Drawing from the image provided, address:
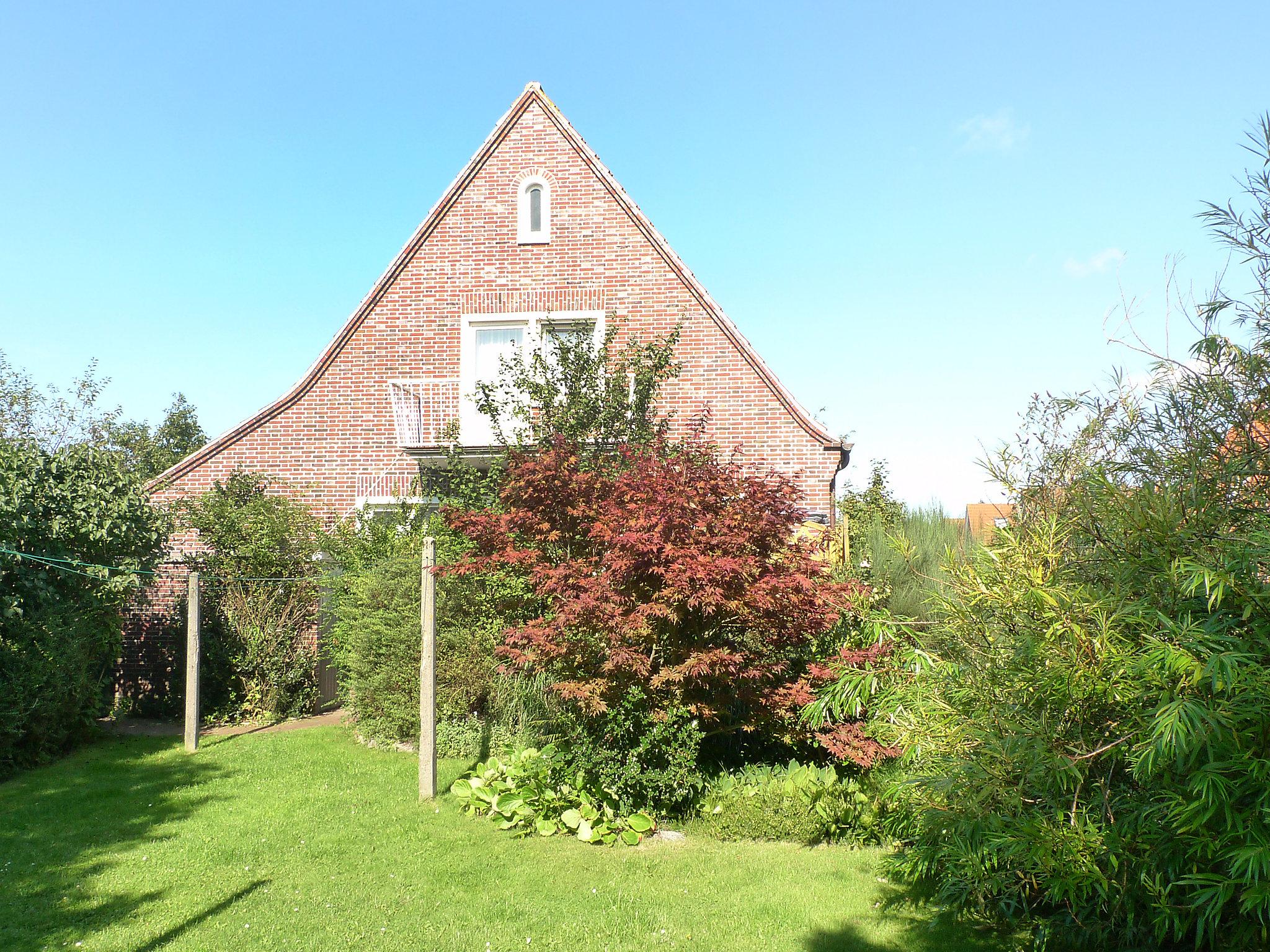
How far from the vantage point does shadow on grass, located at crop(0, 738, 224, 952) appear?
571 cm

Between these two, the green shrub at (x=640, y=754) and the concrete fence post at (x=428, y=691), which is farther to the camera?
the concrete fence post at (x=428, y=691)

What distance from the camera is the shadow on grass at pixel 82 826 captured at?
5711mm

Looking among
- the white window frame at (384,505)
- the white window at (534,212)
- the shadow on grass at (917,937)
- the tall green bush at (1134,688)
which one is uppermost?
the white window at (534,212)

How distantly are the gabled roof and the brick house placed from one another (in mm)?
22

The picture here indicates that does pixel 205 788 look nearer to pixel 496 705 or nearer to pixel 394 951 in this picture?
pixel 496 705

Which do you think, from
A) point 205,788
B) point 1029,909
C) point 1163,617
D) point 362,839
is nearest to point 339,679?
point 205,788

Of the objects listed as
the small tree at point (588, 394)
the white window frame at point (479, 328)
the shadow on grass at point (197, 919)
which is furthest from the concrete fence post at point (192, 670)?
the shadow on grass at point (197, 919)

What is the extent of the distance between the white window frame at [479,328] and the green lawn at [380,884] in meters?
6.30

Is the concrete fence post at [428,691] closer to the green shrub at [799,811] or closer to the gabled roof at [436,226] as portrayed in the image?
the green shrub at [799,811]

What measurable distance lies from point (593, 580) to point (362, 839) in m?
2.79

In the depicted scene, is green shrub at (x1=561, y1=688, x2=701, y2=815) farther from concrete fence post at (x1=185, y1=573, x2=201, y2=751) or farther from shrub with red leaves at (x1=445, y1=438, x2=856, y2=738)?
concrete fence post at (x1=185, y1=573, x2=201, y2=751)

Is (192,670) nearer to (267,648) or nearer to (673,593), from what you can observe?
(267,648)

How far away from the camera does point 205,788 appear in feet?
28.9

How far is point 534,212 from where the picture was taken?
46.8 feet
